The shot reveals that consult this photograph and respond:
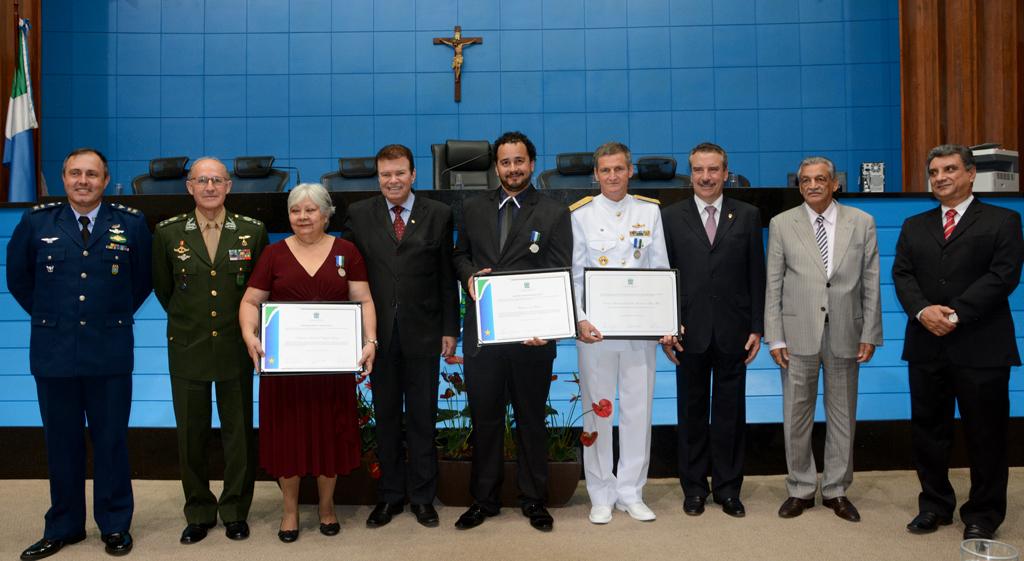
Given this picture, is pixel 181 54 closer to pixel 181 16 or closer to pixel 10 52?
pixel 181 16

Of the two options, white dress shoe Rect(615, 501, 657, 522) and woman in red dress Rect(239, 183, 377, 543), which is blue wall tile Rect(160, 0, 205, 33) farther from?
white dress shoe Rect(615, 501, 657, 522)

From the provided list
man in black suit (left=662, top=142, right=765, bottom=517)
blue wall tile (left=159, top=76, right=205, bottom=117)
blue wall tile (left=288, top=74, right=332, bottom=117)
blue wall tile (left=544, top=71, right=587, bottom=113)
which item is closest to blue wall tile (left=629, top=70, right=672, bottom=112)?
blue wall tile (left=544, top=71, right=587, bottom=113)

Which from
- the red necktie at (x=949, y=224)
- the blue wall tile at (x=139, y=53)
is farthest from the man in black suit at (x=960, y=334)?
the blue wall tile at (x=139, y=53)

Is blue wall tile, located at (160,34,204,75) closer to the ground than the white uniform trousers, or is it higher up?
higher up

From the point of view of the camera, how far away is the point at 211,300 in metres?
3.00

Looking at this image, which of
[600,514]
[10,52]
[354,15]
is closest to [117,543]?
[600,514]

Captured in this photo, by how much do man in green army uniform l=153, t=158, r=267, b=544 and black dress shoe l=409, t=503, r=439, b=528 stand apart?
686 millimetres

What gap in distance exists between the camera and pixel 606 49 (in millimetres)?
8344

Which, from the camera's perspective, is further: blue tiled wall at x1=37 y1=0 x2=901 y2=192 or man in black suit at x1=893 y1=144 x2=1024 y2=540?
blue tiled wall at x1=37 y1=0 x2=901 y2=192

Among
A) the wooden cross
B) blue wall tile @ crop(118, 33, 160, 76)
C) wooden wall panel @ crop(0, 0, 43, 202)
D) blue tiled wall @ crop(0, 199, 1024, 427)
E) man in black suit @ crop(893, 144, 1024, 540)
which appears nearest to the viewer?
man in black suit @ crop(893, 144, 1024, 540)

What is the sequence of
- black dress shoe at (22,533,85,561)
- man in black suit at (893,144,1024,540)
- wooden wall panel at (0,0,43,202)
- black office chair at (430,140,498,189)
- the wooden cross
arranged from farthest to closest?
the wooden cross < wooden wall panel at (0,0,43,202) < black office chair at (430,140,498,189) < man in black suit at (893,144,1024,540) < black dress shoe at (22,533,85,561)

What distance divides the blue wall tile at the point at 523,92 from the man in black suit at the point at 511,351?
5.33 m

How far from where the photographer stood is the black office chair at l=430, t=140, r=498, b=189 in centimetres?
632

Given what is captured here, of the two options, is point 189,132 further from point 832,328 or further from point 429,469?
point 832,328
